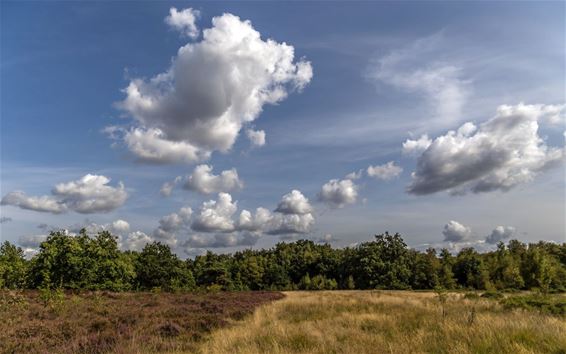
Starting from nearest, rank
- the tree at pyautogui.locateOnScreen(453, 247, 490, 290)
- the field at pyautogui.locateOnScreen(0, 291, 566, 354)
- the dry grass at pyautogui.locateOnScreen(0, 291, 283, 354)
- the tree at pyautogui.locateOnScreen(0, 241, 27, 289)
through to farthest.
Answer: the field at pyautogui.locateOnScreen(0, 291, 566, 354), the dry grass at pyautogui.locateOnScreen(0, 291, 283, 354), the tree at pyautogui.locateOnScreen(0, 241, 27, 289), the tree at pyautogui.locateOnScreen(453, 247, 490, 290)

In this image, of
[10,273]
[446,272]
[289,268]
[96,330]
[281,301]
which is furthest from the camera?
[289,268]

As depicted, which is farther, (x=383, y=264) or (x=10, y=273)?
(x=383, y=264)

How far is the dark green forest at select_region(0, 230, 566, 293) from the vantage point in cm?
4621

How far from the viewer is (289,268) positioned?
296 ft

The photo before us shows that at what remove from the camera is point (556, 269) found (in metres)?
71.0

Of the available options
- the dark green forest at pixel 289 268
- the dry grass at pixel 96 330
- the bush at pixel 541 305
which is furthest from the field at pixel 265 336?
the dark green forest at pixel 289 268

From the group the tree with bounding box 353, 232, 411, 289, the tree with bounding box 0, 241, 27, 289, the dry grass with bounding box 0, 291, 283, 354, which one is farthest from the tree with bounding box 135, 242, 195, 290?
the dry grass with bounding box 0, 291, 283, 354

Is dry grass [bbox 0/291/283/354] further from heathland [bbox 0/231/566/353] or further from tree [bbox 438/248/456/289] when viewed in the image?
tree [bbox 438/248/456/289]

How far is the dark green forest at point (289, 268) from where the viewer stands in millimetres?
46206

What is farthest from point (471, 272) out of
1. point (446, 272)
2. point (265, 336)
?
point (265, 336)

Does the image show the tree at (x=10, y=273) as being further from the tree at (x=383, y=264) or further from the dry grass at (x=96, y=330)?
the tree at (x=383, y=264)

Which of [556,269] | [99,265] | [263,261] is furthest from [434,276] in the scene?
[99,265]

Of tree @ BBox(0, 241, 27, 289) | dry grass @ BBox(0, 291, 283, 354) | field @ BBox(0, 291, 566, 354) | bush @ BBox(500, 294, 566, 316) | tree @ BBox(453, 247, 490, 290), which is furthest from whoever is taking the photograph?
tree @ BBox(453, 247, 490, 290)

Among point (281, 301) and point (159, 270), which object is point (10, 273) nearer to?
point (159, 270)
